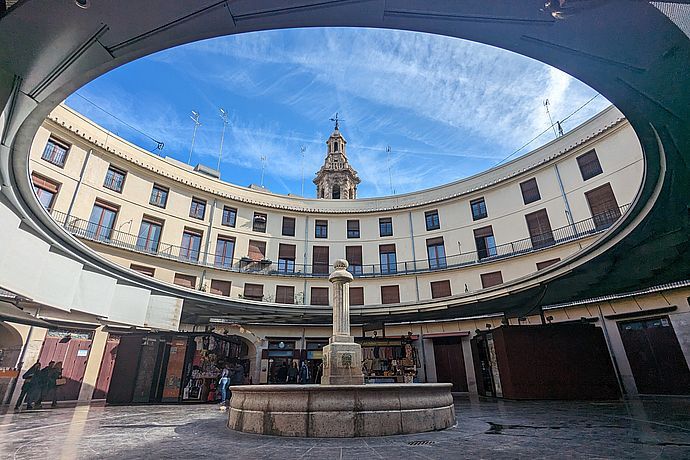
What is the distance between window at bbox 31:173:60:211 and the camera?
15.4 metres

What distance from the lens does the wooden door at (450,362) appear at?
17.8 m

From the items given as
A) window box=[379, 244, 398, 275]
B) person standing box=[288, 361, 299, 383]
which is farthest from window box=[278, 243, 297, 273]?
person standing box=[288, 361, 299, 383]

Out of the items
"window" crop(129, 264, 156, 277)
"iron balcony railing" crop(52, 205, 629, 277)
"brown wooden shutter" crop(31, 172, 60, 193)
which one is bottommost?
"window" crop(129, 264, 156, 277)

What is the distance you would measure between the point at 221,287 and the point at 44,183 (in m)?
9.85

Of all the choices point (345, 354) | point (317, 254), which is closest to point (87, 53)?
point (345, 354)

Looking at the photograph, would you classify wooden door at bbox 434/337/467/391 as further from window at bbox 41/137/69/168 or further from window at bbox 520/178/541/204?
window at bbox 41/137/69/168

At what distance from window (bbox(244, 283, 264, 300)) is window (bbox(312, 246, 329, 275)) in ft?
12.6

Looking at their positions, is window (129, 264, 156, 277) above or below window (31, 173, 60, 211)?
below

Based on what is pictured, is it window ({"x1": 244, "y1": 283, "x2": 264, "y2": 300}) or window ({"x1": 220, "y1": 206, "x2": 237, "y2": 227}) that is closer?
window ({"x1": 244, "y1": 283, "x2": 264, "y2": 300})

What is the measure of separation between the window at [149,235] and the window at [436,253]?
1687 cm

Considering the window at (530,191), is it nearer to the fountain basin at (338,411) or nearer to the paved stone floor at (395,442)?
the paved stone floor at (395,442)

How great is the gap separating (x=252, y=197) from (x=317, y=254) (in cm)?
622

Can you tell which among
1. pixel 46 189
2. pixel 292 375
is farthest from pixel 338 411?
pixel 46 189

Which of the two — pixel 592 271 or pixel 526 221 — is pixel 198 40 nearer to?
pixel 592 271
